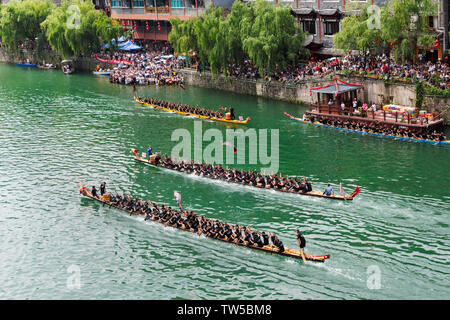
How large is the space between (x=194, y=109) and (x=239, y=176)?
3028 cm

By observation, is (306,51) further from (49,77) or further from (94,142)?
(49,77)

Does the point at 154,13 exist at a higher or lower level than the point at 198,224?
higher

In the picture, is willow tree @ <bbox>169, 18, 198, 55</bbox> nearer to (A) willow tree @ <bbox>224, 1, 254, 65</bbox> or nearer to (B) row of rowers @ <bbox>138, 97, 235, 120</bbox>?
(A) willow tree @ <bbox>224, 1, 254, 65</bbox>

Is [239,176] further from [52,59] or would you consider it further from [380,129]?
[52,59]

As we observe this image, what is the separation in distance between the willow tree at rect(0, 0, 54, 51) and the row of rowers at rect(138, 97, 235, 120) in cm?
5852

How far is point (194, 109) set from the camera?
86.1 m

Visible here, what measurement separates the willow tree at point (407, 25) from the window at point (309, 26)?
18437 mm

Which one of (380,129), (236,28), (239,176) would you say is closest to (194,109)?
(236,28)

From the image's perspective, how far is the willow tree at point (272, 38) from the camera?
88.9 meters

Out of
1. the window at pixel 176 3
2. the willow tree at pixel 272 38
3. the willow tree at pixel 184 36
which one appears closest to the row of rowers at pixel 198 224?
the willow tree at pixel 272 38

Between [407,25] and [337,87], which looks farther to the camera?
[337,87]
